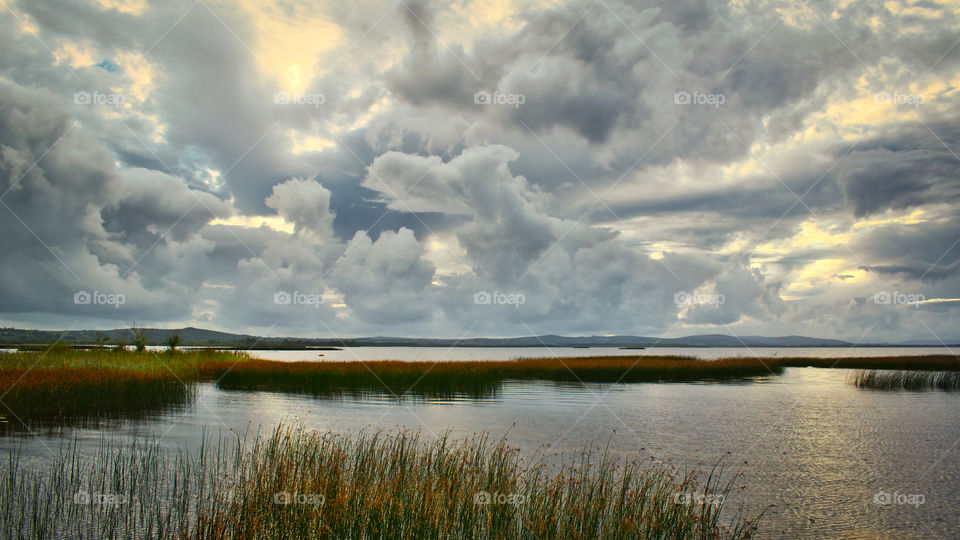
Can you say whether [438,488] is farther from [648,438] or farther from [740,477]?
[648,438]

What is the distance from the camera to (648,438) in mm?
22266

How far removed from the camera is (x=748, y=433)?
24.2 metres

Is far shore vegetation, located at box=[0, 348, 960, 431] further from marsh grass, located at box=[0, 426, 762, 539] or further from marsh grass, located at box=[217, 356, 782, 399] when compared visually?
marsh grass, located at box=[0, 426, 762, 539]

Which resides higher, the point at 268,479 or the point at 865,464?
the point at 268,479

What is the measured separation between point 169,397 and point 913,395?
49.7 metres

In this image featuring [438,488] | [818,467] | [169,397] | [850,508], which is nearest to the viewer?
[438,488]

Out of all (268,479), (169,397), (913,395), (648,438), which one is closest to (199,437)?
(268,479)
